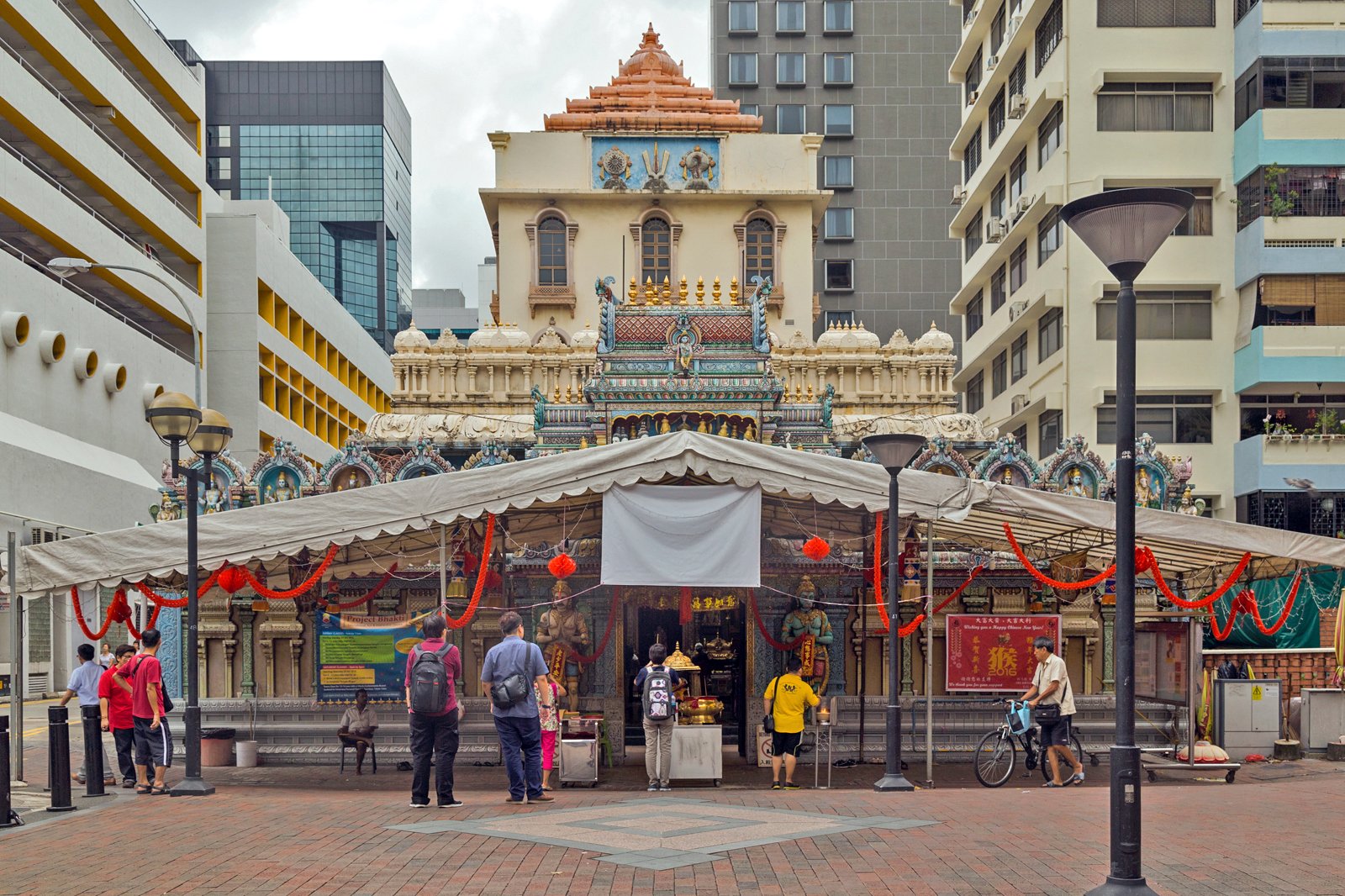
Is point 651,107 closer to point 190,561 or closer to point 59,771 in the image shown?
point 190,561

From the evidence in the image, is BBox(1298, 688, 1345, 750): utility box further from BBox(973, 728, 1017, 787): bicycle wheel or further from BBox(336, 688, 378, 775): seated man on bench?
BBox(336, 688, 378, 775): seated man on bench

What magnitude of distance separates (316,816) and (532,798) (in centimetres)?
211

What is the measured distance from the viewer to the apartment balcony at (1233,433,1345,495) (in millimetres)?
36031

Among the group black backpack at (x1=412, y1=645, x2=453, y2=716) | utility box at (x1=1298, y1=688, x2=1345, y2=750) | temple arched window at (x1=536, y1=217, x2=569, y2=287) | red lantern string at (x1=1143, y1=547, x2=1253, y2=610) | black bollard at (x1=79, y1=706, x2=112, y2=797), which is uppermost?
temple arched window at (x1=536, y1=217, x2=569, y2=287)

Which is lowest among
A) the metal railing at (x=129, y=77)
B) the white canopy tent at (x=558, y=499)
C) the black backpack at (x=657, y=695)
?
the black backpack at (x=657, y=695)

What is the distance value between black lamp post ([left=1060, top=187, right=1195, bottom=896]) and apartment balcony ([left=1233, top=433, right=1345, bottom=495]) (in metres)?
29.8

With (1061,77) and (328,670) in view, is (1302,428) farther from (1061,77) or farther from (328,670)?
(328,670)

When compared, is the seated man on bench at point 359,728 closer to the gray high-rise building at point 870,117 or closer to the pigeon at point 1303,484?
the pigeon at point 1303,484

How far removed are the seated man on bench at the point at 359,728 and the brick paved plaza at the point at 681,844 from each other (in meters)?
3.50

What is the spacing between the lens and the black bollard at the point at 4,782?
12.5 m

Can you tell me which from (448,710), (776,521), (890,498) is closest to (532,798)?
(448,710)

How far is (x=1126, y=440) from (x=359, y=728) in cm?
1234

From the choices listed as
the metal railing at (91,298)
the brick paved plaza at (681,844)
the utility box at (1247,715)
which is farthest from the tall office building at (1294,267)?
the metal railing at (91,298)

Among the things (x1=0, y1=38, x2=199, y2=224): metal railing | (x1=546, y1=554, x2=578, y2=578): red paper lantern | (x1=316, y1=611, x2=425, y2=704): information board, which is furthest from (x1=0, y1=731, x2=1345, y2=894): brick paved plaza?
(x1=0, y1=38, x2=199, y2=224): metal railing
